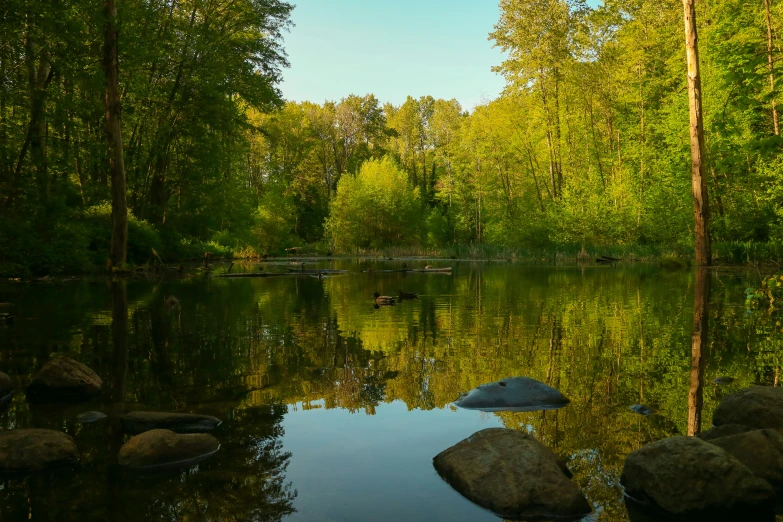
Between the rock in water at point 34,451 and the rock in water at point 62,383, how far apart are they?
4.45 ft

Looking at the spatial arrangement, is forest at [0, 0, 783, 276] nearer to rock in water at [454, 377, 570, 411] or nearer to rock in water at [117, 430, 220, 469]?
rock in water at [454, 377, 570, 411]

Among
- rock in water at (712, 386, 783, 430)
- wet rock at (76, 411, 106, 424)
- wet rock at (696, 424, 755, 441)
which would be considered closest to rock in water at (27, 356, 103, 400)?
wet rock at (76, 411, 106, 424)

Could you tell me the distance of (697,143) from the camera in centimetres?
1769

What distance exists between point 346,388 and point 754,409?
312cm

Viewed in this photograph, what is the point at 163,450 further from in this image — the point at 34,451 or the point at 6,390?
the point at 6,390

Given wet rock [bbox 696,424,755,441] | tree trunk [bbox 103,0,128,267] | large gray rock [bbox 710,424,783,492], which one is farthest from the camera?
tree trunk [bbox 103,0,128,267]

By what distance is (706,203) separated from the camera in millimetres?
17125

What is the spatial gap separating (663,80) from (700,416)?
33.5 meters

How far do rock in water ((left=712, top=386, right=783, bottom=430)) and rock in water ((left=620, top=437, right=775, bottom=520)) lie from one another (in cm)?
98

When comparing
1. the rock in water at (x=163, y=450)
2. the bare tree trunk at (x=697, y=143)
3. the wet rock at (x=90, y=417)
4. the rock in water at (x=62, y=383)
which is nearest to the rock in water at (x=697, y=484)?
the rock in water at (x=163, y=450)

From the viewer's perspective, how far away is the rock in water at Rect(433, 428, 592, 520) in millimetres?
2857

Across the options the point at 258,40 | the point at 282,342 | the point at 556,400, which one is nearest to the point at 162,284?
the point at 282,342

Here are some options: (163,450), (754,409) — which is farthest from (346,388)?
(754,409)

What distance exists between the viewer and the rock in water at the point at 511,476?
9.37 ft
